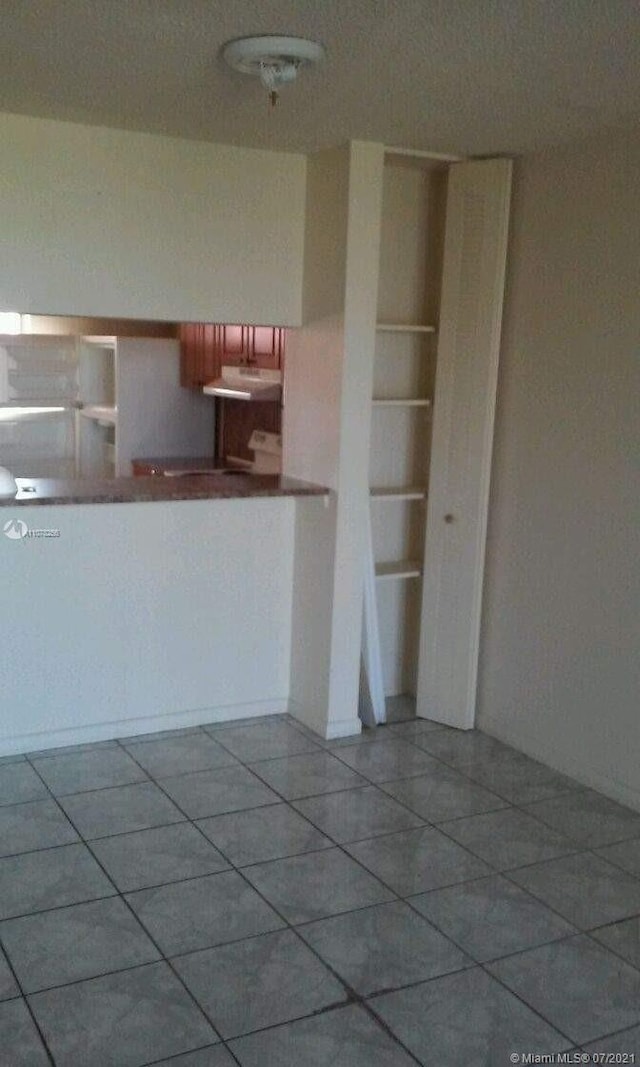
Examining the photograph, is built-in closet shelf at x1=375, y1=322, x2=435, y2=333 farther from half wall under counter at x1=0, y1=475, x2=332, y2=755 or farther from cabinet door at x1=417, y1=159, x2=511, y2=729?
half wall under counter at x1=0, y1=475, x2=332, y2=755

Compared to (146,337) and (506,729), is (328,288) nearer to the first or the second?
(506,729)

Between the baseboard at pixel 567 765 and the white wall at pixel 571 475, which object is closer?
the white wall at pixel 571 475

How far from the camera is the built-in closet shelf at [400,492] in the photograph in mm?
4266

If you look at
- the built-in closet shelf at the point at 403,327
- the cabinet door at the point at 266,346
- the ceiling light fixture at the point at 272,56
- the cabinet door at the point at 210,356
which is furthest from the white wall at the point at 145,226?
the cabinet door at the point at 210,356

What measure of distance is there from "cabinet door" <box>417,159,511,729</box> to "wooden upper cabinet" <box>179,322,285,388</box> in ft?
3.42

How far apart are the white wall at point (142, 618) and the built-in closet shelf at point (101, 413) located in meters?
2.13

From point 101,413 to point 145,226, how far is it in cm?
245

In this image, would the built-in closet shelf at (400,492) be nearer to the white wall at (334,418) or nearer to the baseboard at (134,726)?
the white wall at (334,418)

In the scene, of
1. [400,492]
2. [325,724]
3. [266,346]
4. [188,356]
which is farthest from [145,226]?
[188,356]

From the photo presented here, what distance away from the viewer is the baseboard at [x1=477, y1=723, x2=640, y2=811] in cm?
357

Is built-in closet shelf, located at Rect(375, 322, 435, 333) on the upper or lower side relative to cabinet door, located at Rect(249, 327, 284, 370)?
upper

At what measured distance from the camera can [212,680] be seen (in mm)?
4141

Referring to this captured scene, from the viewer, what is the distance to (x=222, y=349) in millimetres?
5484

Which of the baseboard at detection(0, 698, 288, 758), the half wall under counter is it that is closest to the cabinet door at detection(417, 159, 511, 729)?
the half wall under counter
